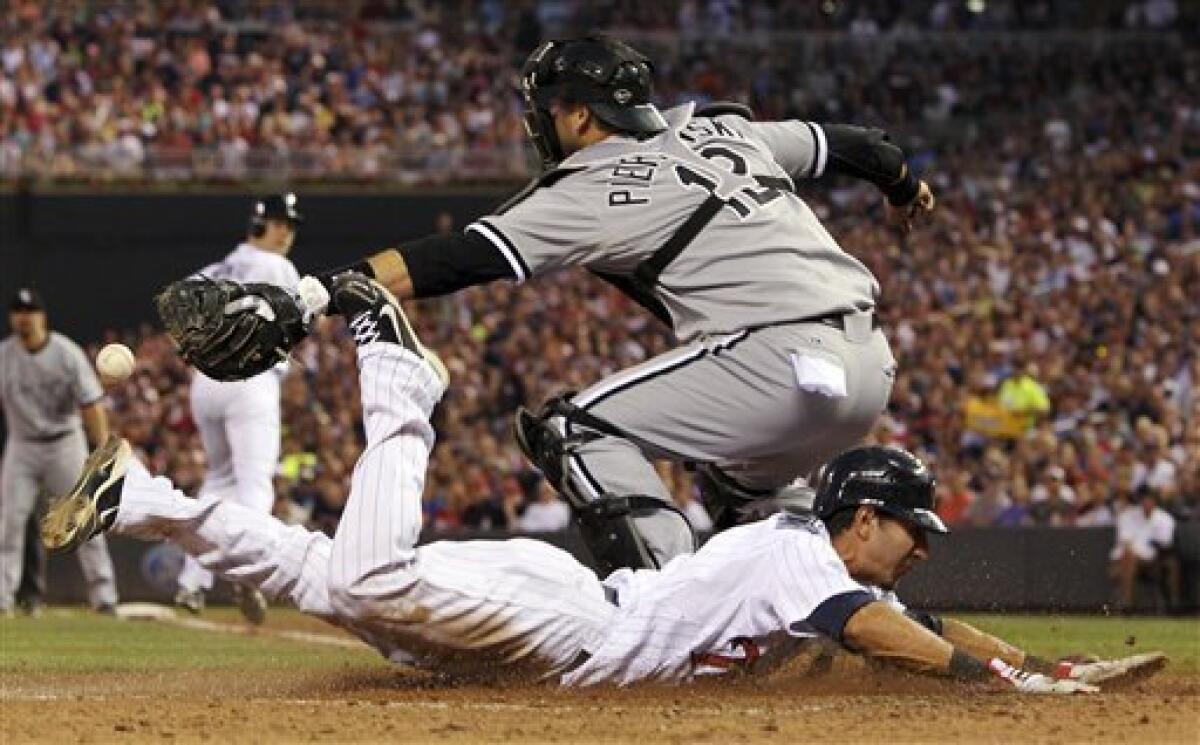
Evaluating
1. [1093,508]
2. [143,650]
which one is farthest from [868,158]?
[1093,508]

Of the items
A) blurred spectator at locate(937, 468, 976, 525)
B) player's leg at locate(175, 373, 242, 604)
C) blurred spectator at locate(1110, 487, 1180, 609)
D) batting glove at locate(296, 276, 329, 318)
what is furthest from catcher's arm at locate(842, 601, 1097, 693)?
blurred spectator at locate(937, 468, 976, 525)

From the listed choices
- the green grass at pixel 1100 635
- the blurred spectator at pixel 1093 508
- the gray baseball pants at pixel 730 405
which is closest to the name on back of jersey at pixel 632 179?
the gray baseball pants at pixel 730 405

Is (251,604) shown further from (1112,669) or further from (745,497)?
(1112,669)

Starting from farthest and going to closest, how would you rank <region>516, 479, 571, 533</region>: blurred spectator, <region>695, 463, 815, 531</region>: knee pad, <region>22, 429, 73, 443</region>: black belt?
1. <region>516, 479, 571, 533</region>: blurred spectator
2. <region>22, 429, 73, 443</region>: black belt
3. <region>695, 463, 815, 531</region>: knee pad

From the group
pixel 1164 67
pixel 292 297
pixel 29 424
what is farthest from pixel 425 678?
pixel 1164 67

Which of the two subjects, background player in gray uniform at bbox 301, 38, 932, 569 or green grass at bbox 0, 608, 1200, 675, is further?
green grass at bbox 0, 608, 1200, 675

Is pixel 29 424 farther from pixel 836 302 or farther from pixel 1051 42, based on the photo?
pixel 1051 42

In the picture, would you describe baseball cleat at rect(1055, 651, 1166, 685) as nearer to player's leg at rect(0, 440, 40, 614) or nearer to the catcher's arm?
the catcher's arm
